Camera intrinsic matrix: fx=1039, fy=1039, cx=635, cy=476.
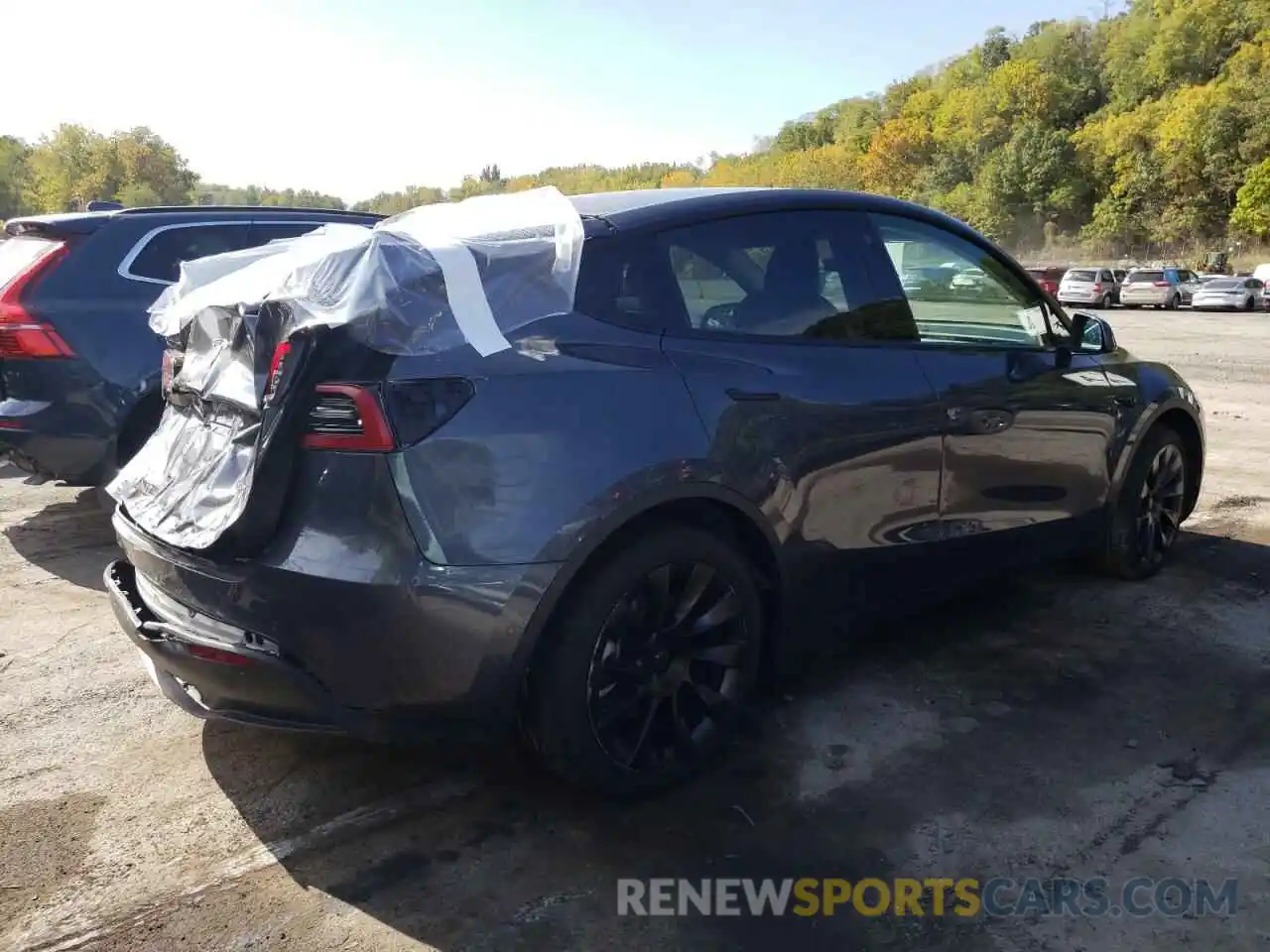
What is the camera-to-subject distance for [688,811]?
9.52 feet

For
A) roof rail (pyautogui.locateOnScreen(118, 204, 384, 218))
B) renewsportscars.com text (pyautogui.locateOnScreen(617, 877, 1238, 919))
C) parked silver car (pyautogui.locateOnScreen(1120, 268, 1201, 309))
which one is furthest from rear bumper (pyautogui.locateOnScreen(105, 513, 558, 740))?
parked silver car (pyautogui.locateOnScreen(1120, 268, 1201, 309))

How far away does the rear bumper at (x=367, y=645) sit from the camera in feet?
7.93

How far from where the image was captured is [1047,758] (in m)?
3.20

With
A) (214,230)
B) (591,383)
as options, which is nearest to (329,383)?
(591,383)

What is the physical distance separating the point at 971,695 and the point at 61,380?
168 inches

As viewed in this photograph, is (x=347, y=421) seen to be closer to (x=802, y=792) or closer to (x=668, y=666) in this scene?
(x=668, y=666)

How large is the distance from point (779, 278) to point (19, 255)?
4.05 meters

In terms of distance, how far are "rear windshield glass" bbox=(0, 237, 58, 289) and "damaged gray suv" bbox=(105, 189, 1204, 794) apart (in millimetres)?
2362

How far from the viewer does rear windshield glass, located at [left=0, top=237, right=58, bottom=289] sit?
5082 millimetres

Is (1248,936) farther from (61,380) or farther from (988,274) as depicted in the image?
(61,380)

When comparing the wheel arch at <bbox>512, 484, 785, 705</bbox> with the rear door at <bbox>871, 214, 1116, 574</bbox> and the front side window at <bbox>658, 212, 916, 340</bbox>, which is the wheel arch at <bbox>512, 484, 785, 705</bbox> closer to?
the front side window at <bbox>658, 212, 916, 340</bbox>

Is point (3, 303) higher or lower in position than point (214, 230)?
lower

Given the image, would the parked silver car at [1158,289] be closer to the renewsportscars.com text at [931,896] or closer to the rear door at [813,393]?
the rear door at [813,393]

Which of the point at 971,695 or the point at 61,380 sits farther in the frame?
the point at 61,380
